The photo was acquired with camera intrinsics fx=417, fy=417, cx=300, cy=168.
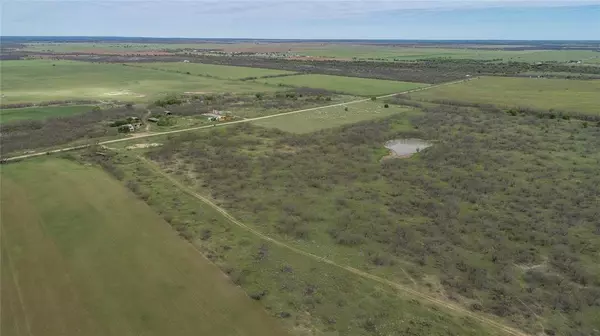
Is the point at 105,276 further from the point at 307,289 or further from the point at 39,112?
the point at 39,112

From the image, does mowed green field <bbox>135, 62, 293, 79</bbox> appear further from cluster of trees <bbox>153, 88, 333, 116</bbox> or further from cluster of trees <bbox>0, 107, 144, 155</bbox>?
cluster of trees <bbox>0, 107, 144, 155</bbox>

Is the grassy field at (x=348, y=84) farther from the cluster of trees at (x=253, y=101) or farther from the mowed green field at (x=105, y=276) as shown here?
the mowed green field at (x=105, y=276)

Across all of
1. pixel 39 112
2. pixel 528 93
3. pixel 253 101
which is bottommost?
pixel 39 112

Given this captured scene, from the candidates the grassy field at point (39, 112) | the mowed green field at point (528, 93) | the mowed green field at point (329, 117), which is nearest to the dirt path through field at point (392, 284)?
the mowed green field at point (329, 117)

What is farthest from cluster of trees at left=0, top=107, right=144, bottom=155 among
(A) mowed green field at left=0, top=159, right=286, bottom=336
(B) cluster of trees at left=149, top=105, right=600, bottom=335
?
(A) mowed green field at left=0, top=159, right=286, bottom=336

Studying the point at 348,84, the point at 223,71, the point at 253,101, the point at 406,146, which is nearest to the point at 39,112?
the point at 253,101

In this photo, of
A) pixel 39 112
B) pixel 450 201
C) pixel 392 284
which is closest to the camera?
pixel 392 284

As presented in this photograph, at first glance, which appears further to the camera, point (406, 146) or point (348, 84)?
point (348, 84)
